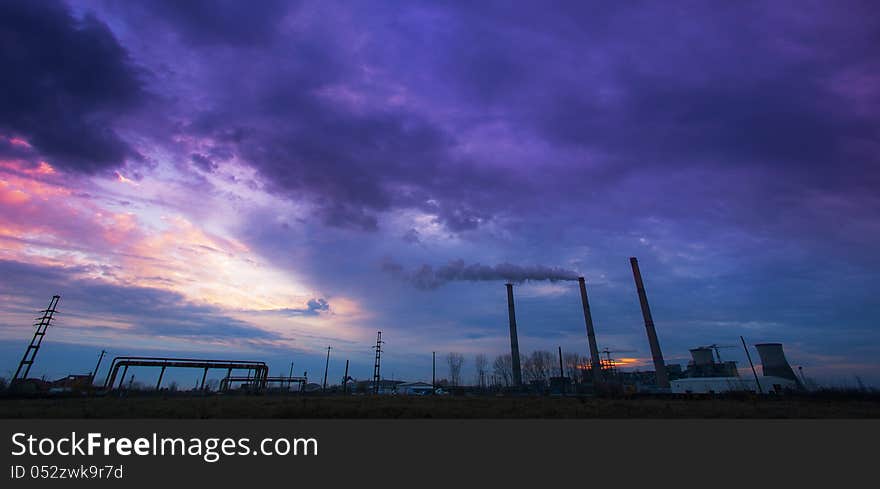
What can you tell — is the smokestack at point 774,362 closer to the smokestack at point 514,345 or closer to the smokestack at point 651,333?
the smokestack at point 651,333

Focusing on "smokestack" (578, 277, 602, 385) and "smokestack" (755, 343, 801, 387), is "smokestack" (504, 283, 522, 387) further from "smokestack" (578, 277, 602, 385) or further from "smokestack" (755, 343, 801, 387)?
"smokestack" (755, 343, 801, 387)

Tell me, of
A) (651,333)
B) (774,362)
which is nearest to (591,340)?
(651,333)

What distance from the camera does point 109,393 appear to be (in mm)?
36312

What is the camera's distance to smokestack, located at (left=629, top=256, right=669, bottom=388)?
55844 millimetres

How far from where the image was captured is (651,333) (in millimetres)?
57125

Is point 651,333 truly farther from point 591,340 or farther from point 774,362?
point 774,362

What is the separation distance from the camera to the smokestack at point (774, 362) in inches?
2389

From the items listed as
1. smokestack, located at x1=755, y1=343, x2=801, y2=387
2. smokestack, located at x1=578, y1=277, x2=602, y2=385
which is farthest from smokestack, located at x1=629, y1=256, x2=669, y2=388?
smokestack, located at x1=755, y1=343, x2=801, y2=387

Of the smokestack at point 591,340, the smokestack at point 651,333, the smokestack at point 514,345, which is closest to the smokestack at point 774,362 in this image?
the smokestack at point 651,333

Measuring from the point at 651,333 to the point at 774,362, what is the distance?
80.2ft
